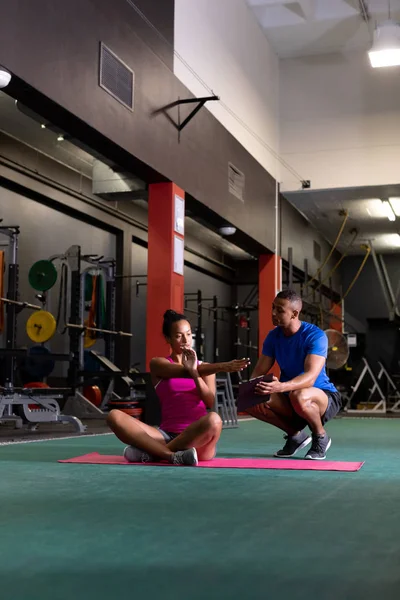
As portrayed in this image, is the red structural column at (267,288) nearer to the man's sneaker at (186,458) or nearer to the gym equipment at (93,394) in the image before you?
the gym equipment at (93,394)

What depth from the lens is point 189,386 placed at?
3732 mm

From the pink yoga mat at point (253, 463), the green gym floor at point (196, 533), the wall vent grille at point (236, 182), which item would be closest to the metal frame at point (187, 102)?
the wall vent grille at point (236, 182)

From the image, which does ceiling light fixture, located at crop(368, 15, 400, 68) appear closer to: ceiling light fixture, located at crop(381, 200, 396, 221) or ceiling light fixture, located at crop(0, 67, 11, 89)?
ceiling light fixture, located at crop(381, 200, 396, 221)

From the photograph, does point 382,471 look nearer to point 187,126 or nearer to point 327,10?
point 187,126

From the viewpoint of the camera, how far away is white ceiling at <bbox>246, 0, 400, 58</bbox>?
412 inches

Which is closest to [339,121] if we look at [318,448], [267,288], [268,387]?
[267,288]

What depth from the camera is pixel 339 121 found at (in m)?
11.4

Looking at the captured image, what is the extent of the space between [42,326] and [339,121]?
5.87 m

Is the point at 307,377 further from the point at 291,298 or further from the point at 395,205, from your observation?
the point at 395,205

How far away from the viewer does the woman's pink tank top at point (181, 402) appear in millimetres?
3723

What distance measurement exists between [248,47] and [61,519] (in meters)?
9.29

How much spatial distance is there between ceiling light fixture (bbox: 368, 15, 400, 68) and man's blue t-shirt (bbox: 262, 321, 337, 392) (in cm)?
610

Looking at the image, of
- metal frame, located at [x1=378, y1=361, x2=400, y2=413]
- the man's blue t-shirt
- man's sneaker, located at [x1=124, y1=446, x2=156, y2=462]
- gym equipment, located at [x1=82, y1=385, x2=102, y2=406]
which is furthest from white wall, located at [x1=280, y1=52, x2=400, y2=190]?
man's sneaker, located at [x1=124, y1=446, x2=156, y2=462]

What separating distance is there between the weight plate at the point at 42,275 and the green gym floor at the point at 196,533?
4.92 meters
